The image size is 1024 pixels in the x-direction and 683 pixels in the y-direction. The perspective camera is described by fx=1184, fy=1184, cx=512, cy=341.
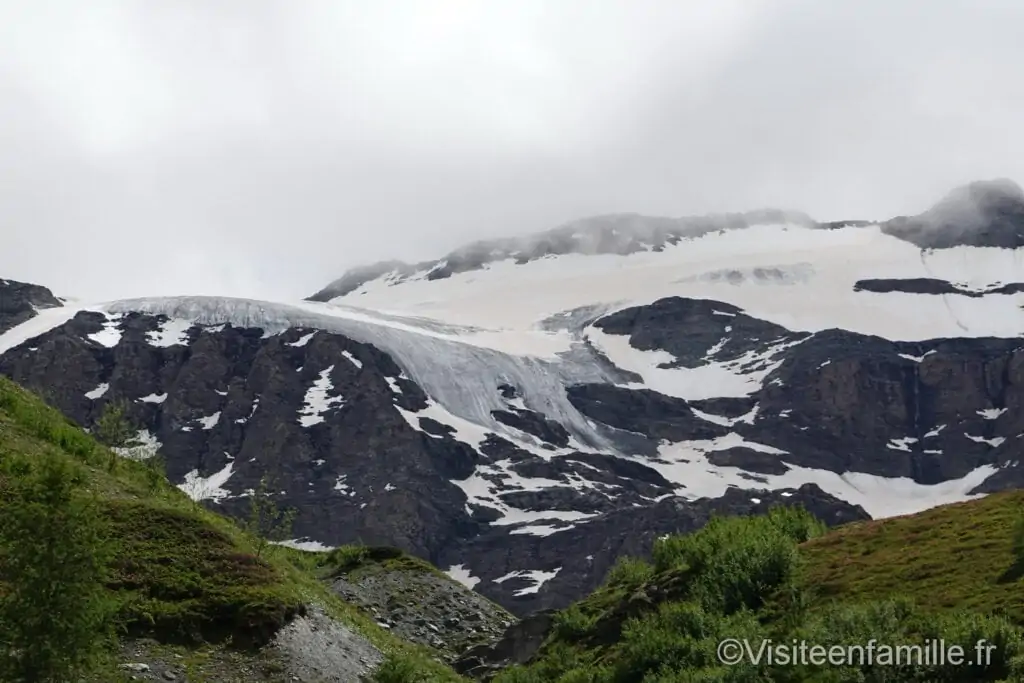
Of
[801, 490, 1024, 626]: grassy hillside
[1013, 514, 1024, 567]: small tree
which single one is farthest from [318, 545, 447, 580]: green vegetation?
[1013, 514, 1024, 567]: small tree

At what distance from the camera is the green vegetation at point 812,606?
2320cm

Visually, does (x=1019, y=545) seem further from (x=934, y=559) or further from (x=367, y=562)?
(x=367, y=562)

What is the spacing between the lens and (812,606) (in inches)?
1169

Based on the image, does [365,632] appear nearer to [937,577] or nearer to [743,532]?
[743,532]

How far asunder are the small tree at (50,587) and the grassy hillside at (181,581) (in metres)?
1.97

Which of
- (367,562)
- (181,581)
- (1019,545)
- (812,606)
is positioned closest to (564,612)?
(812,606)

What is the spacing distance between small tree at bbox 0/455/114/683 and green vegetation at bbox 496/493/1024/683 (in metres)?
12.4

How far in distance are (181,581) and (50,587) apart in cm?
880

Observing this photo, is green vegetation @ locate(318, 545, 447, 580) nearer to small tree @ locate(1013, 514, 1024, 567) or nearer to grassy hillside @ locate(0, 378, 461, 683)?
grassy hillside @ locate(0, 378, 461, 683)

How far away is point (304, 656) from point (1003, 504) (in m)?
20.6

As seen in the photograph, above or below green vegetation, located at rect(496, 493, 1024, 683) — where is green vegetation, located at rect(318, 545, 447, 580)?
below

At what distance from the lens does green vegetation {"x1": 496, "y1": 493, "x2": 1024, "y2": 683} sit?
23.2 metres

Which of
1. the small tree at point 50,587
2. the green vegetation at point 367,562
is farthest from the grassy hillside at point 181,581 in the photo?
the green vegetation at point 367,562

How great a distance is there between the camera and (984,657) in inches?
867
